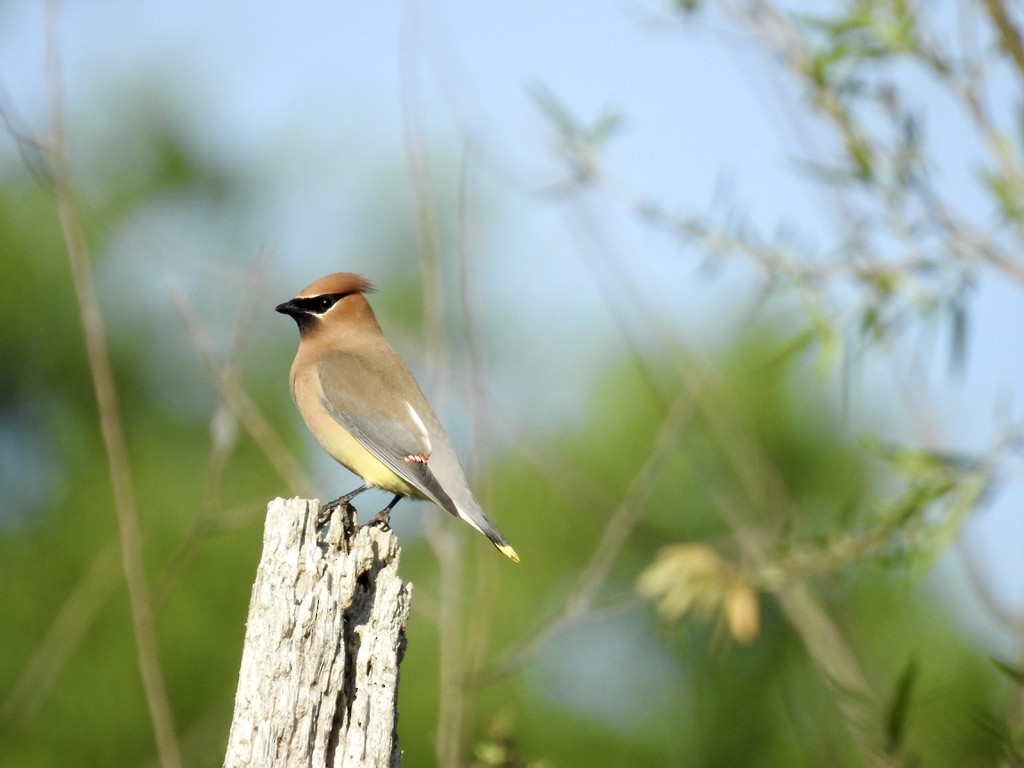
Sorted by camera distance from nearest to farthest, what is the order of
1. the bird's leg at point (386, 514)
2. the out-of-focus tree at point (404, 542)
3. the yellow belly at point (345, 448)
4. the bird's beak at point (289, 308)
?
the bird's leg at point (386, 514) → the yellow belly at point (345, 448) → the bird's beak at point (289, 308) → the out-of-focus tree at point (404, 542)

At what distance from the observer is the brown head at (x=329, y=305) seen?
5.24 metres

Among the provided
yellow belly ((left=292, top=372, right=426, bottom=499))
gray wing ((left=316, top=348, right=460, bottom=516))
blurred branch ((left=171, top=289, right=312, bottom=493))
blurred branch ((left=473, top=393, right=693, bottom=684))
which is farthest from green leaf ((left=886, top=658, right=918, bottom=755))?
blurred branch ((left=171, top=289, right=312, bottom=493))

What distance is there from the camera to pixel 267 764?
2.75m

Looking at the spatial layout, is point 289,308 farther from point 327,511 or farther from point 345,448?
point 327,511

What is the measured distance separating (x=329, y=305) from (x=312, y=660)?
8.51ft

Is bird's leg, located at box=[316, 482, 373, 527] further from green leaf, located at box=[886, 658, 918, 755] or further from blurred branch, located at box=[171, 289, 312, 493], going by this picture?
green leaf, located at box=[886, 658, 918, 755]

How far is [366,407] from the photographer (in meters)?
4.83

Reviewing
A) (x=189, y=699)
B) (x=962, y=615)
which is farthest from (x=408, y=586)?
(x=189, y=699)

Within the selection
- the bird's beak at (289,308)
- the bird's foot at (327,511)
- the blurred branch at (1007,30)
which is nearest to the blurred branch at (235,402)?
the bird's foot at (327,511)

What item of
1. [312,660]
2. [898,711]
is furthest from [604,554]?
[312,660]

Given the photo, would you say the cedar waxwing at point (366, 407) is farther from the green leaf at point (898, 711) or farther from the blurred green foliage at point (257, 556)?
the blurred green foliage at point (257, 556)

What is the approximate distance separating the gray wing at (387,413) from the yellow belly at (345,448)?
0.11ft

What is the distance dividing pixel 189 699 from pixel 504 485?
4240 millimetres

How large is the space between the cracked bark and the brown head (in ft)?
7.32
